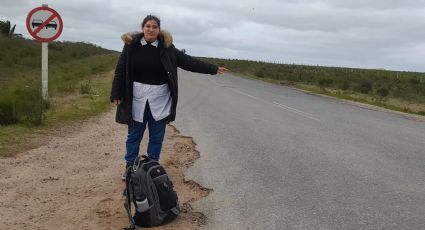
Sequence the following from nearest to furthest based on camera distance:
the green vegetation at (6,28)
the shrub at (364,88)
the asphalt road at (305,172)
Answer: the asphalt road at (305,172)
the shrub at (364,88)
the green vegetation at (6,28)

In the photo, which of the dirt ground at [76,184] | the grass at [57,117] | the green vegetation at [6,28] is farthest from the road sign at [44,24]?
the green vegetation at [6,28]

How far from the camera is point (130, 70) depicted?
492 cm

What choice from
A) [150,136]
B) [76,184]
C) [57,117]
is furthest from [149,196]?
[57,117]

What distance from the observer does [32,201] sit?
4797 millimetres

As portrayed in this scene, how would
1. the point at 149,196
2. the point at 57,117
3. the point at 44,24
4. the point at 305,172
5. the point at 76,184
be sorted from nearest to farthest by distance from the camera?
the point at 149,196
the point at 76,184
the point at 305,172
the point at 57,117
the point at 44,24

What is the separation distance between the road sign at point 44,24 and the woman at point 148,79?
5928mm

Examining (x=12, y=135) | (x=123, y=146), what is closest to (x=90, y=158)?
(x=123, y=146)

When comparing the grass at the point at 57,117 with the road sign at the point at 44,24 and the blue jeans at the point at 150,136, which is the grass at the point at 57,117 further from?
the blue jeans at the point at 150,136

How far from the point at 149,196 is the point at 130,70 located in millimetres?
1336

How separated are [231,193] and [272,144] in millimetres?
3241

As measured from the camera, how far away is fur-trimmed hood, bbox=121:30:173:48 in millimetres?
4867

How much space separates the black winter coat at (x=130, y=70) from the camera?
4898 mm

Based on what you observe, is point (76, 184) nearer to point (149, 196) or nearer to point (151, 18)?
point (149, 196)

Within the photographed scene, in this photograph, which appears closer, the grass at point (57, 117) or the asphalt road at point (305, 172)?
the asphalt road at point (305, 172)
